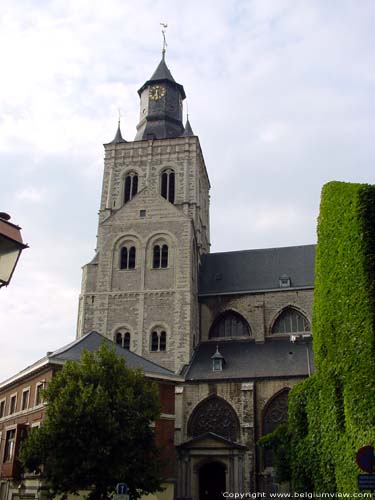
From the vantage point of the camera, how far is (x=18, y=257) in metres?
4.36

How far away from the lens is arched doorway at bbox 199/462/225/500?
26875mm

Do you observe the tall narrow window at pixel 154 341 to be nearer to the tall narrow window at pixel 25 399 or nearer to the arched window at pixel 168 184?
the tall narrow window at pixel 25 399

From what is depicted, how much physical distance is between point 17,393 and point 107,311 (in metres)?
8.14

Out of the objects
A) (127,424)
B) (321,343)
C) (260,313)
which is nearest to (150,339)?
(260,313)

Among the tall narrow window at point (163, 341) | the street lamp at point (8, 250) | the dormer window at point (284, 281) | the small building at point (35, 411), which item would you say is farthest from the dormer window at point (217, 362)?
the street lamp at point (8, 250)

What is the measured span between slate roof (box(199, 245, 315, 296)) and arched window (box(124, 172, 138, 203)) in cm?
704

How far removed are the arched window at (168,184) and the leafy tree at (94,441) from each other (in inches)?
852

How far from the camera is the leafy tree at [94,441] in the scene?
17.7 meters

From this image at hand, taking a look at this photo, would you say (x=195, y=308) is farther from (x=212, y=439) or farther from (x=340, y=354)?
(x=340, y=354)

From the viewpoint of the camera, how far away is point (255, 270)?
36.0 m

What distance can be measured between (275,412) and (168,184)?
18443 mm

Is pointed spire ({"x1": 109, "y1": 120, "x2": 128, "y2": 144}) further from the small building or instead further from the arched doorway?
the arched doorway

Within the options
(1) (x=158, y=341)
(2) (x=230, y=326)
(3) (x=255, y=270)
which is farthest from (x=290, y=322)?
(1) (x=158, y=341)

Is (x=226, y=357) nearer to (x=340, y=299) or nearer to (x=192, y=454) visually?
(x=192, y=454)
